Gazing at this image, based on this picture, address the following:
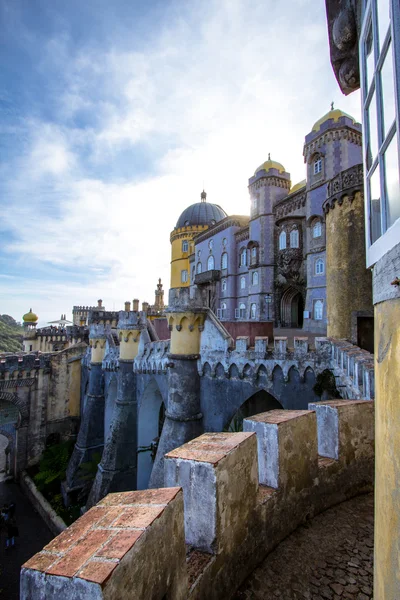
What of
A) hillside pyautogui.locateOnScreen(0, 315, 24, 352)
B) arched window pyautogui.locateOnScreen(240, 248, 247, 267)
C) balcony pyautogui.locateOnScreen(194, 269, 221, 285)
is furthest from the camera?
hillside pyautogui.locateOnScreen(0, 315, 24, 352)

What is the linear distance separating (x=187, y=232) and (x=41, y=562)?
138 feet

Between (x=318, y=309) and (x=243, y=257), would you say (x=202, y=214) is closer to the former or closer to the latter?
(x=243, y=257)

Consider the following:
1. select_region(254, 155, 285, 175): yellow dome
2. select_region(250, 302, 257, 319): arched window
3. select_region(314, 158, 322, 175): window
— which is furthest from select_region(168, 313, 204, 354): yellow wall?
select_region(254, 155, 285, 175): yellow dome

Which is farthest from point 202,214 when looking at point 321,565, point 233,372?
point 321,565

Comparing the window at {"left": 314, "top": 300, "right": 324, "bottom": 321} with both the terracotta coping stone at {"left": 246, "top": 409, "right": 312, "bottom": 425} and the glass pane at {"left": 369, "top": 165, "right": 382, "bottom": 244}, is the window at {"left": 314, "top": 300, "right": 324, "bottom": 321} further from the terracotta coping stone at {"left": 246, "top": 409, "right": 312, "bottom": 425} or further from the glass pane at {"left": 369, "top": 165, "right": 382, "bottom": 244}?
the glass pane at {"left": 369, "top": 165, "right": 382, "bottom": 244}

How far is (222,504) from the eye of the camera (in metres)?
2.32

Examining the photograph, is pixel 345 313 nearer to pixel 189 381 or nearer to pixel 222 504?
pixel 189 381

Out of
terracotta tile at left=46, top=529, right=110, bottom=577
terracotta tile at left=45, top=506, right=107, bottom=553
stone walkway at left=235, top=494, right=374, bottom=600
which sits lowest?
stone walkway at left=235, top=494, right=374, bottom=600

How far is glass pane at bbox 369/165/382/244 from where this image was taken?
1912mm

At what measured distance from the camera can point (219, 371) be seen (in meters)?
10.1

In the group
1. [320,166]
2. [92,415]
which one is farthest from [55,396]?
[320,166]

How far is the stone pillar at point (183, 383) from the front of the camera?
1043cm

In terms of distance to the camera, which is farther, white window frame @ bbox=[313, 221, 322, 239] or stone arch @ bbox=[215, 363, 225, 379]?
white window frame @ bbox=[313, 221, 322, 239]

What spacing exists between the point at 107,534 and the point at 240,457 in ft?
3.97
